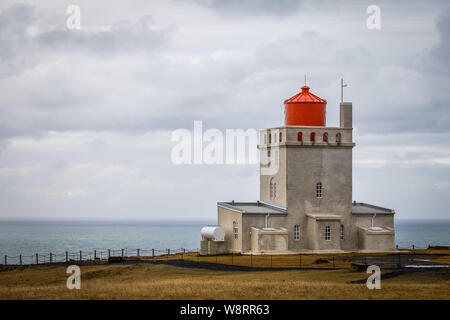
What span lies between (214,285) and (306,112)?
89.9 feet

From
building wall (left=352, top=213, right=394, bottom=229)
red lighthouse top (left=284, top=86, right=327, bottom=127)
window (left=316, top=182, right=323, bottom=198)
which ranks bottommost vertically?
building wall (left=352, top=213, right=394, bottom=229)

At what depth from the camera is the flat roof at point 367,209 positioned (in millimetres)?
60241

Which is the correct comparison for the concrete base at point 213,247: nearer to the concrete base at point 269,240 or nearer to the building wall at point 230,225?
the building wall at point 230,225

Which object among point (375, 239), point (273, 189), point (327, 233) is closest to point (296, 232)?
point (327, 233)

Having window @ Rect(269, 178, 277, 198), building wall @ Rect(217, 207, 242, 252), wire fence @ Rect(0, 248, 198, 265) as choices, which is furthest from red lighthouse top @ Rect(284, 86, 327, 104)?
wire fence @ Rect(0, 248, 198, 265)

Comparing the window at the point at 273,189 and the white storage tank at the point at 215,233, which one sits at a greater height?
the window at the point at 273,189

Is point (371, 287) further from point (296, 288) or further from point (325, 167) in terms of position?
point (325, 167)

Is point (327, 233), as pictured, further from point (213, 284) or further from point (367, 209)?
point (213, 284)

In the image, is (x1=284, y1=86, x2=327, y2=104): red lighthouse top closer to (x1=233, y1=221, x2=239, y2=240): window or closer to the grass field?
(x1=233, y1=221, x2=239, y2=240): window

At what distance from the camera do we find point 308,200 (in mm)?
58000

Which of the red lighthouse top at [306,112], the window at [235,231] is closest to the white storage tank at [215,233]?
the window at [235,231]

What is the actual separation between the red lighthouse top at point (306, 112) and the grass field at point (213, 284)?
1821cm

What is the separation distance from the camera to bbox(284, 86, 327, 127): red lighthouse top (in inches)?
2311

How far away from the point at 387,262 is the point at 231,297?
20.7m
